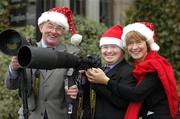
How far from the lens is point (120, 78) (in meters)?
3.80

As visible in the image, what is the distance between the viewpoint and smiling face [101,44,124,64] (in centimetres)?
386

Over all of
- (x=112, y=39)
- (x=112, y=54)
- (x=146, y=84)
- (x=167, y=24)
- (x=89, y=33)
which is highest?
(x=167, y=24)

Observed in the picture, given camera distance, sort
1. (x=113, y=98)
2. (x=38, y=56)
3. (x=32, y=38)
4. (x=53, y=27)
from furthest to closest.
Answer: (x=32, y=38) → (x=53, y=27) → (x=113, y=98) → (x=38, y=56)

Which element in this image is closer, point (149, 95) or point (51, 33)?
point (149, 95)

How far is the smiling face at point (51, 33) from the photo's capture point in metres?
3.94

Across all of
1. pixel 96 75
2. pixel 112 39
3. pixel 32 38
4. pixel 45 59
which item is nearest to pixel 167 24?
pixel 32 38

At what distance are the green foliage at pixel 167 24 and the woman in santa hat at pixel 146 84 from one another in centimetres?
430

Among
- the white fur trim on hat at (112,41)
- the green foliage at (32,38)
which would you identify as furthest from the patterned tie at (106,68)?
the green foliage at (32,38)

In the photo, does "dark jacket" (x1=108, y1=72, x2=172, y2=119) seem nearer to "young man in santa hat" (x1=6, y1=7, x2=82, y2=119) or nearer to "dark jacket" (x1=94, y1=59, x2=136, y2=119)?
"dark jacket" (x1=94, y1=59, x2=136, y2=119)

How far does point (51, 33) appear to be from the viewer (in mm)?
3926

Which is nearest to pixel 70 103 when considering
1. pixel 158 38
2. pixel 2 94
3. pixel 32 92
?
pixel 32 92

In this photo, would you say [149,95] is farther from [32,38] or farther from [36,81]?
[32,38]

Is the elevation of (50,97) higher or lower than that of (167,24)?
lower

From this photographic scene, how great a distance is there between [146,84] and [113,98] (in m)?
0.26
